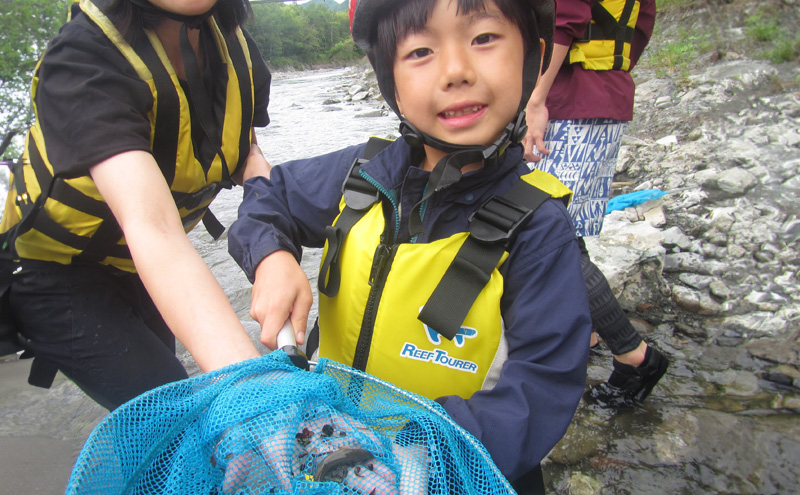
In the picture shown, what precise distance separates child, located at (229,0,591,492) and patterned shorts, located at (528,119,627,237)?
3.47 feet

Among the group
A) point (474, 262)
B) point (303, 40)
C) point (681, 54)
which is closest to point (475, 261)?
point (474, 262)

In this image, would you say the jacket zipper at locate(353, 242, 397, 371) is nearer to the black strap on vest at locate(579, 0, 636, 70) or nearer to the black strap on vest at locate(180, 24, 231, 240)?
the black strap on vest at locate(180, 24, 231, 240)

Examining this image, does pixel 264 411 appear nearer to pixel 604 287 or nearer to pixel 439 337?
pixel 439 337

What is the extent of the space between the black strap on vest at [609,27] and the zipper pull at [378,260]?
1766 millimetres

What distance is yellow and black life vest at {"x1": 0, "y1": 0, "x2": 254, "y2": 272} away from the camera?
1.79 m

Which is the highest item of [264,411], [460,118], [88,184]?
[460,118]

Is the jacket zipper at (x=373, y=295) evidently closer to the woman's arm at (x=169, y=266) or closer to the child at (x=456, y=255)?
the child at (x=456, y=255)

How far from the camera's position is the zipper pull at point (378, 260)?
59.5 inches

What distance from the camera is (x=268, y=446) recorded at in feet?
2.90

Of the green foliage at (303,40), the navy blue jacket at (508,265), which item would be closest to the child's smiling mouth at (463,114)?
the navy blue jacket at (508,265)

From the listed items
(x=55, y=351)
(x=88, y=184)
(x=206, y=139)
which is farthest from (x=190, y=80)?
(x=55, y=351)

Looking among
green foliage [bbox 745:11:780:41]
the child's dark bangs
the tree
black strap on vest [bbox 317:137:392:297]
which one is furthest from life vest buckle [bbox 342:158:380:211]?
green foliage [bbox 745:11:780:41]

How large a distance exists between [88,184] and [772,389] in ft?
11.2

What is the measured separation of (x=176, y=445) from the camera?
102 cm
